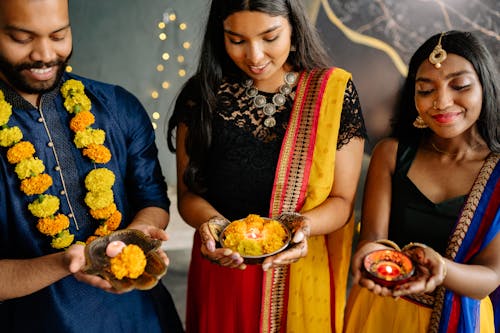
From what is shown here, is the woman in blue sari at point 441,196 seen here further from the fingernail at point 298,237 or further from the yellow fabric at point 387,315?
the fingernail at point 298,237

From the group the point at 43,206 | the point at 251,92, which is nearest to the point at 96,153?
the point at 43,206

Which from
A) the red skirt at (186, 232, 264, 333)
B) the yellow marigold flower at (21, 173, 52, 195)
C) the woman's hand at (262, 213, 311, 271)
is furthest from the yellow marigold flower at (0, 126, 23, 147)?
the woman's hand at (262, 213, 311, 271)

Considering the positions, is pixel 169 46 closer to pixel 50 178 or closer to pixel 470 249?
pixel 50 178

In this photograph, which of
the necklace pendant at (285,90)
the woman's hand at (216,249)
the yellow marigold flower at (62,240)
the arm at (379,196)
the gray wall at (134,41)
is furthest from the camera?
the gray wall at (134,41)

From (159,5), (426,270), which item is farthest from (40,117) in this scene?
(159,5)

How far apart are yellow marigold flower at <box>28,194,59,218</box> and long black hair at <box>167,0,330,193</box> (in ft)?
2.02

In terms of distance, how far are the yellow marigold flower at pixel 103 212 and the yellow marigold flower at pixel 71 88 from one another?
498 millimetres

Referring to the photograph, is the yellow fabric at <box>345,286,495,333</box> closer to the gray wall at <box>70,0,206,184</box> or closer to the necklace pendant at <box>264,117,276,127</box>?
the necklace pendant at <box>264,117,276,127</box>

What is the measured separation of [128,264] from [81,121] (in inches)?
25.8

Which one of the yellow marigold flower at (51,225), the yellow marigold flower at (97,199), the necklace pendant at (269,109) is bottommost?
the yellow marigold flower at (51,225)

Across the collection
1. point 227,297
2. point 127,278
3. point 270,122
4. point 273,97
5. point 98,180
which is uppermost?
point 273,97

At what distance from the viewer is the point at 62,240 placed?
6.26 ft

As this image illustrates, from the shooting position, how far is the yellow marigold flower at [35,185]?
185 cm

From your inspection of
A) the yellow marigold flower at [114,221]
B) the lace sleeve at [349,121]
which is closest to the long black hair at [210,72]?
the lace sleeve at [349,121]
